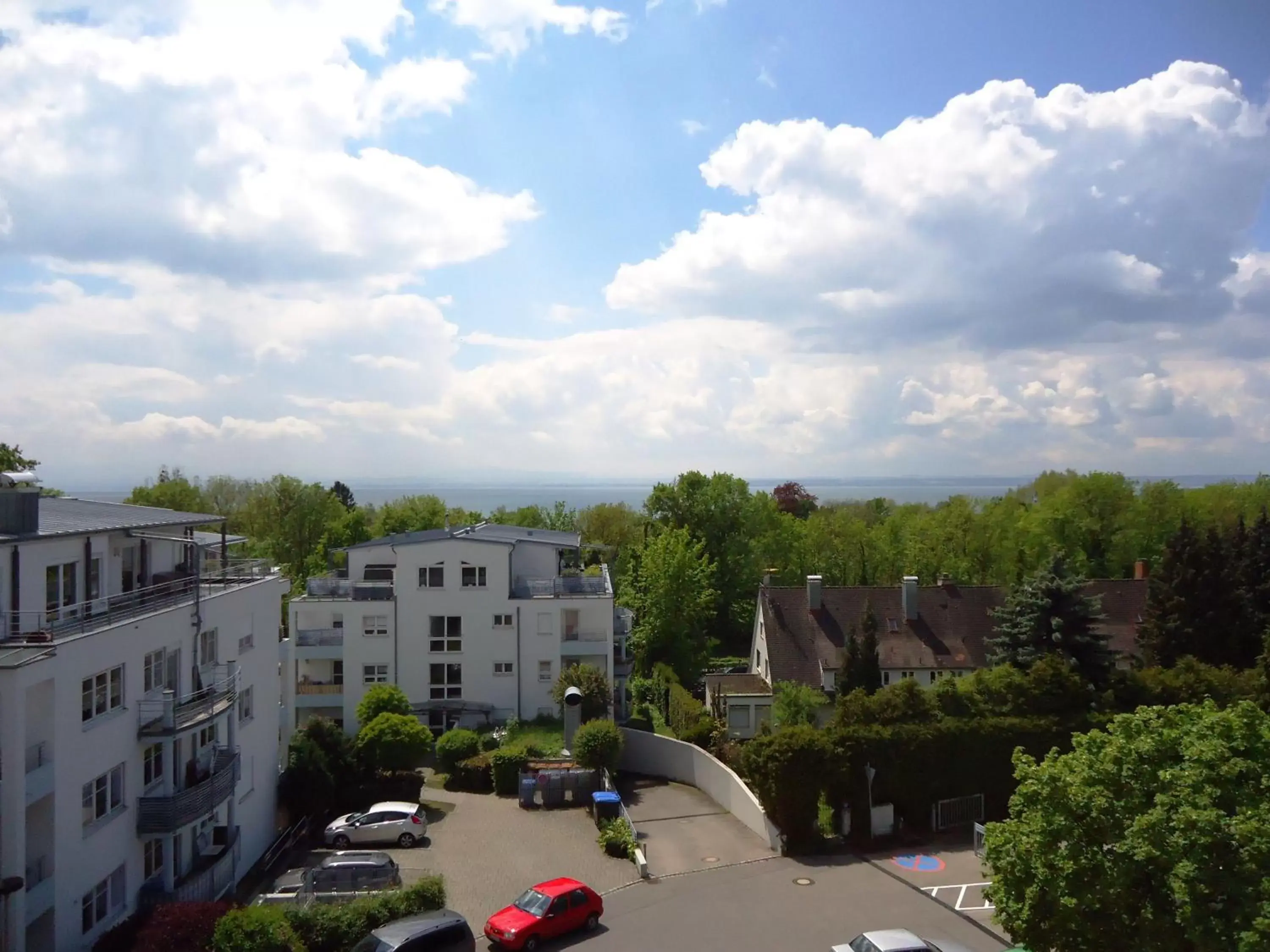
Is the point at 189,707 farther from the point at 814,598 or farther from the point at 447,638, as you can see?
the point at 814,598

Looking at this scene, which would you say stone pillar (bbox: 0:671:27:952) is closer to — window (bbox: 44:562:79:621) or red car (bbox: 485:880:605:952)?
window (bbox: 44:562:79:621)

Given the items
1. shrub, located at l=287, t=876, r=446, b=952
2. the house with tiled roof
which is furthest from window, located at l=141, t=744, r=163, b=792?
the house with tiled roof

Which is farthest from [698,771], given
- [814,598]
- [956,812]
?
[814,598]

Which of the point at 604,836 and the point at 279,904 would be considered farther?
the point at 604,836

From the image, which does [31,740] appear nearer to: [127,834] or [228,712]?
[127,834]

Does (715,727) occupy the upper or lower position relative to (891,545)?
lower

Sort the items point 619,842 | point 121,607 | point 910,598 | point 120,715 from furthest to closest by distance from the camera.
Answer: point 910,598 < point 619,842 < point 121,607 < point 120,715

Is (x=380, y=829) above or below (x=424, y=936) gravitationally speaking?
below

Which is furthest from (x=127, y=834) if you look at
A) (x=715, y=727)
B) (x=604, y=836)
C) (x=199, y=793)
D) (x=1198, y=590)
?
(x=1198, y=590)
